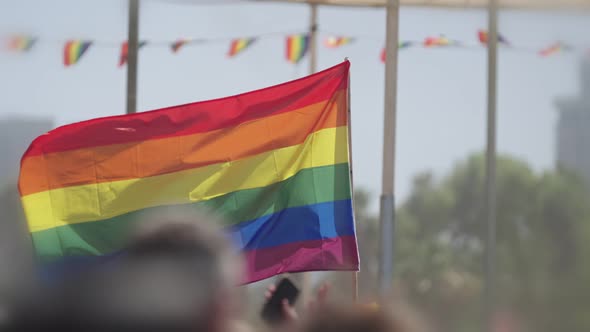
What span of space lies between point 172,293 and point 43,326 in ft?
0.50

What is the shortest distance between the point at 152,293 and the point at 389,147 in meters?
5.50

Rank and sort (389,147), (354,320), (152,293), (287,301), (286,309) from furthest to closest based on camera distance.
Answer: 1. (389,147)
2. (287,301)
3. (286,309)
4. (354,320)
5. (152,293)

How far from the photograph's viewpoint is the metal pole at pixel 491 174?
11.0 m

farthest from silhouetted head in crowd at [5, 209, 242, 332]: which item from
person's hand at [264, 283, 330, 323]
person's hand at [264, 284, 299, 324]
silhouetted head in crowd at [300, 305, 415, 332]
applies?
person's hand at [264, 283, 330, 323]

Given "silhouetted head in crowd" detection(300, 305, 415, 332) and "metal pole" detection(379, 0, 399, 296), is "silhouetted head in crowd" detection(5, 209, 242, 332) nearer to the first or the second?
"silhouetted head in crowd" detection(300, 305, 415, 332)

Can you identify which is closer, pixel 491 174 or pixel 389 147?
pixel 389 147

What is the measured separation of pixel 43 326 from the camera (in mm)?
1176

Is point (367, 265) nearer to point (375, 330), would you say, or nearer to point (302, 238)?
point (302, 238)

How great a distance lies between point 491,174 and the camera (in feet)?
39.5

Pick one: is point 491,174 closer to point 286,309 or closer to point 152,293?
point 286,309

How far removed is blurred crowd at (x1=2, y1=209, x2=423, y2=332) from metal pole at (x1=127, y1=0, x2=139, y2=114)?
5.89 meters

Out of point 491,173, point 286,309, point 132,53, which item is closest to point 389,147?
point 132,53

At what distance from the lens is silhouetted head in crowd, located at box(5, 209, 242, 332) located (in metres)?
1.14

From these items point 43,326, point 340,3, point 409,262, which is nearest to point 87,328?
point 43,326
